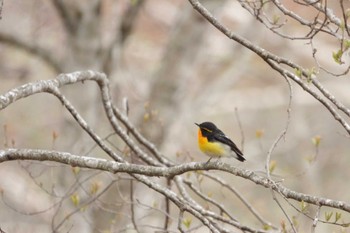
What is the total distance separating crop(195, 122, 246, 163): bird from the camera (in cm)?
441

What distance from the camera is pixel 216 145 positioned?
175 inches

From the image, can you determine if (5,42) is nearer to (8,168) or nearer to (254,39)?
(254,39)

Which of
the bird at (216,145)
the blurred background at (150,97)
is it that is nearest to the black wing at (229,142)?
the bird at (216,145)

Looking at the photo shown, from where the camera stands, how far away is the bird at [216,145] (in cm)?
441

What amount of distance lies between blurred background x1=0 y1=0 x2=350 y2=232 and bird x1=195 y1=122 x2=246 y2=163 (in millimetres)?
747

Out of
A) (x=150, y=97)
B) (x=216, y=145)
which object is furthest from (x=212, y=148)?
(x=150, y=97)

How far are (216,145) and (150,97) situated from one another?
567 centimetres

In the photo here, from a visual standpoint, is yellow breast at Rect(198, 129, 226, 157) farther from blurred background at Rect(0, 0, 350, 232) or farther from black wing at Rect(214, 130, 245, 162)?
blurred background at Rect(0, 0, 350, 232)

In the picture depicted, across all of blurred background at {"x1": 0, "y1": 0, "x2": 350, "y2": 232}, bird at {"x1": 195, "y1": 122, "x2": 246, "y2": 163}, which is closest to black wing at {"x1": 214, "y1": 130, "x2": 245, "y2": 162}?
bird at {"x1": 195, "y1": 122, "x2": 246, "y2": 163}

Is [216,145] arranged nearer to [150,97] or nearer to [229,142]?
[229,142]

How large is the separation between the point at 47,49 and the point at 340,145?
7.38 m

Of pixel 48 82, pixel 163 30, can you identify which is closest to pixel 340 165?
pixel 163 30

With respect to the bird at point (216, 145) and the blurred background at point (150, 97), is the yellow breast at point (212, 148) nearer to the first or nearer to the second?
the bird at point (216, 145)

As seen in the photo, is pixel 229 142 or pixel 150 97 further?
pixel 150 97
